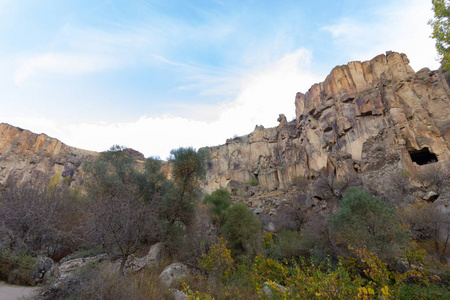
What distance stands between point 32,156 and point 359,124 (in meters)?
66.5

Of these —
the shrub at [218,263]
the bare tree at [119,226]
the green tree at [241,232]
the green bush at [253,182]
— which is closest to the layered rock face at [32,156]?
the green bush at [253,182]

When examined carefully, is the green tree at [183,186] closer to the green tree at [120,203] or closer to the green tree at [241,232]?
the green tree at [120,203]

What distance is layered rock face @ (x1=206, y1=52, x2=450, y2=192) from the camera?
22172mm

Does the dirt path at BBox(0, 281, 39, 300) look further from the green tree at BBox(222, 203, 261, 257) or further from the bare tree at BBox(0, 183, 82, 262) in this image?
the green tree at BBox(222, 203, 261, 257)

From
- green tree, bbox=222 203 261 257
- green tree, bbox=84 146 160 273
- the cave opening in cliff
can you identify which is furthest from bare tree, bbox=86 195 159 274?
the cave opening in cliff

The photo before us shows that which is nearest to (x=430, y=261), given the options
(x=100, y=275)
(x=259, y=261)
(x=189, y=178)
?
(x=259, y=261)

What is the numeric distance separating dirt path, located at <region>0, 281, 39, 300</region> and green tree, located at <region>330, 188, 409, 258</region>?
1140 centimetres

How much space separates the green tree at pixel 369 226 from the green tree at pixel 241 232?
473 cm

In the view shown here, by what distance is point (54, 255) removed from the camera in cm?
932

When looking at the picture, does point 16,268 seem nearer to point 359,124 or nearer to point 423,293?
point 423,293

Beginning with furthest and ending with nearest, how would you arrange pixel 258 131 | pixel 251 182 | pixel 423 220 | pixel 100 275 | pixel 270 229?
1. pixel 258 131
2. pixel 251 182
3. pixel 270 229
4. pixel 423 220
5. pixel 100 275

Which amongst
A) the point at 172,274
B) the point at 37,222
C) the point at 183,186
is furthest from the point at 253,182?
the point at 37,222

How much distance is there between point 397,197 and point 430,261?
9023mm

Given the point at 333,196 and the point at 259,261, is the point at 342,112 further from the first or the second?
the point at 259,261
